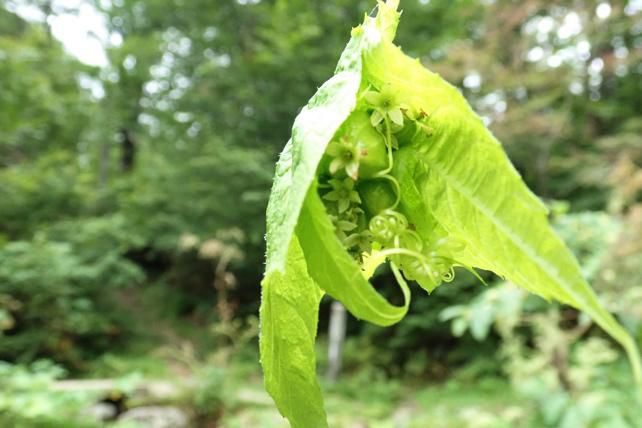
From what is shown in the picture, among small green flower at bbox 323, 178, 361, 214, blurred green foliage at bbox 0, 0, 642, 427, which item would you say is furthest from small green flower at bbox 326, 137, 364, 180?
blurred green foliage at bbox 0, 0, 642, 427

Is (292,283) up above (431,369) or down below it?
below

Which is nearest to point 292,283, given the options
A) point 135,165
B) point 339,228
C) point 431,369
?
point 339,228

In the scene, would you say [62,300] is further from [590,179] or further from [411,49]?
[590,179]

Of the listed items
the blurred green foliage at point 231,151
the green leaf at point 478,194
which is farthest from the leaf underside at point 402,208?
the blurred green foliage at point 231,151

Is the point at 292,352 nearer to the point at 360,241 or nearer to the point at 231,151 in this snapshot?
the point at 360,241

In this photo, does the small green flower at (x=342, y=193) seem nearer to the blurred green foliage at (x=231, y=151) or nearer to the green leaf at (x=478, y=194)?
the green leaf at (x=478, y=194)

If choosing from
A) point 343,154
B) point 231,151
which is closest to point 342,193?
point 343,154

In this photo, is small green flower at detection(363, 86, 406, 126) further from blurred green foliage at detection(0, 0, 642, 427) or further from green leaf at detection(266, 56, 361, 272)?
blurred green foliage at detection(0, 0, 642, 427)

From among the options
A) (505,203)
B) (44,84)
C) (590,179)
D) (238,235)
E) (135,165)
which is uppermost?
(135,165)
